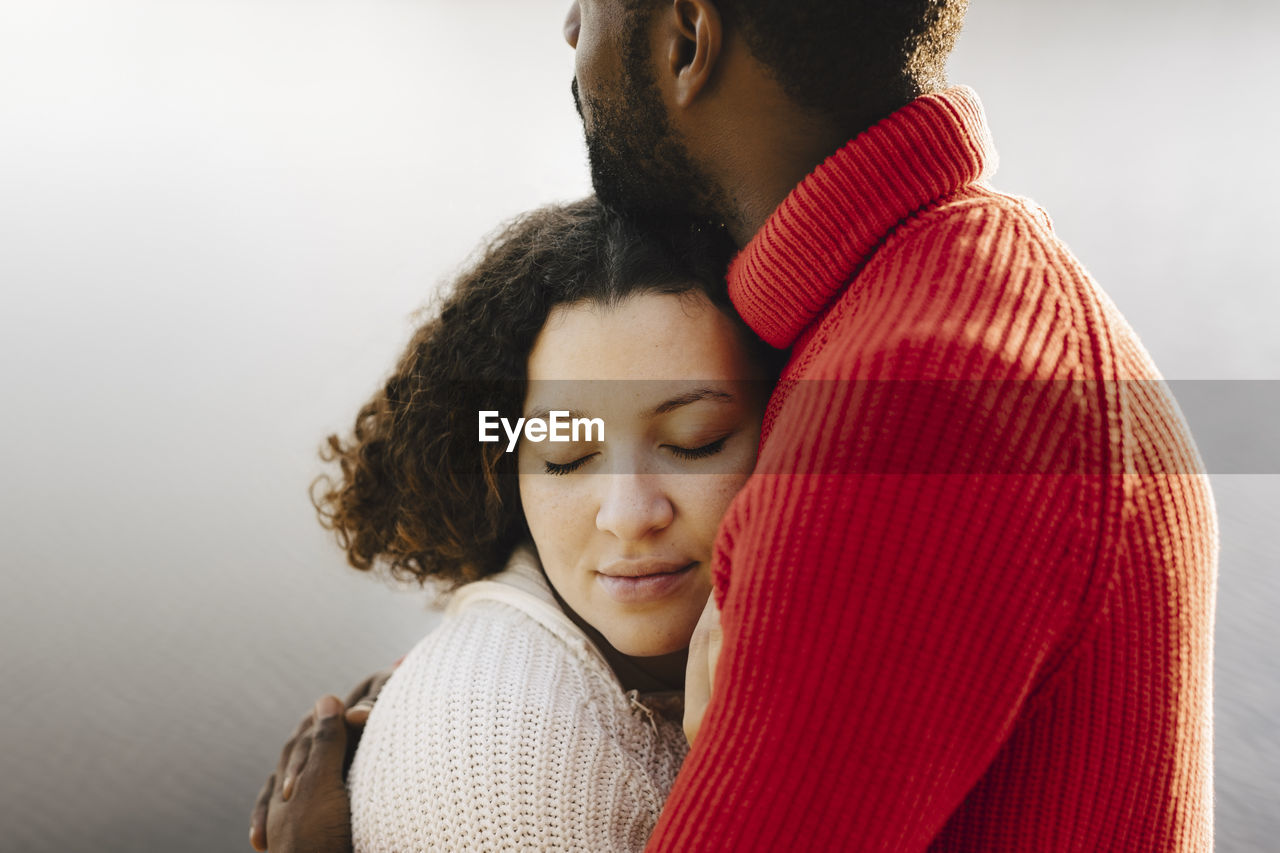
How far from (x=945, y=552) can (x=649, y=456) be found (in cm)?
44

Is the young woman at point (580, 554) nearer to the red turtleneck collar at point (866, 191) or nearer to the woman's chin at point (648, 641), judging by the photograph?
the woman's chin at point (648, 641)

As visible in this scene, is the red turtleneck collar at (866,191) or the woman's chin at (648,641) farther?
the woman's chin at (648,641)

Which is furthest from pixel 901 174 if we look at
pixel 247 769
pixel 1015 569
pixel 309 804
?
pixel 247 769

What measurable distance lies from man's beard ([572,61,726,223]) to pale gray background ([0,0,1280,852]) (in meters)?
0.70

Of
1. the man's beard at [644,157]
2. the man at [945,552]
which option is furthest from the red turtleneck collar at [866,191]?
the man's beard at [644,157]

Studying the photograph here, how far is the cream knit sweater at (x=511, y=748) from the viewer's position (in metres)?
0.84

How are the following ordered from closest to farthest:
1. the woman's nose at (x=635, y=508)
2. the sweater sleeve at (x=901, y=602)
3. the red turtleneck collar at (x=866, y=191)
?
the sweater sleeve at (x=901, y=602) → the red turtleneck collar at (x=866, y=191) → the woman's nose at (x=635, y=508)

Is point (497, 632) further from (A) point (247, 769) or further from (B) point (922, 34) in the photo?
(A) point (247, 769)

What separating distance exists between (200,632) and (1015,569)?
1508 millimetres

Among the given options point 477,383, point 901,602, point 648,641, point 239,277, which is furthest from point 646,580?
point 239,277

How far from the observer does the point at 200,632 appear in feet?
5.28

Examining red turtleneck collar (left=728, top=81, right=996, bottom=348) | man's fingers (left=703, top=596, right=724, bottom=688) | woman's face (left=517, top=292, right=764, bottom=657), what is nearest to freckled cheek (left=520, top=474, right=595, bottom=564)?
woman's face (left=517, top=292, right=764, bottom=657)

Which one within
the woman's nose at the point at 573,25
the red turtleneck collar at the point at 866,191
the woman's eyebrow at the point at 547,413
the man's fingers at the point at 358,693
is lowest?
the man's fingers at the point at 358,693

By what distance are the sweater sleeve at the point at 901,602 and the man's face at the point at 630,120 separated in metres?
0.34
